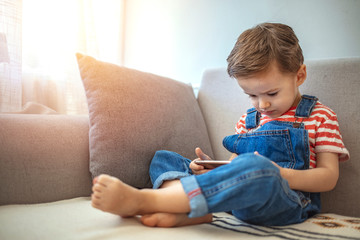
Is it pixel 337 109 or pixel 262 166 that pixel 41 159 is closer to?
pixel 262 166

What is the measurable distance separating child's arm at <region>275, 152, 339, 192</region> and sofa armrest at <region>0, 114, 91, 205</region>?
637 mm

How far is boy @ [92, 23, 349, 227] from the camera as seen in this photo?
2.22 feet

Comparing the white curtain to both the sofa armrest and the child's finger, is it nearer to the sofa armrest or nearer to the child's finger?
the sofa armrest

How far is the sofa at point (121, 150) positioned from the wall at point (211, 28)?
303 millimetres

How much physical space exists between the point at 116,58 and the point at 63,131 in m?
1.13

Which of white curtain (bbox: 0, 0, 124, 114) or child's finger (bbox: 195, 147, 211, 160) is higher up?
white curtain (bbox: 0, 0, 124, 114)

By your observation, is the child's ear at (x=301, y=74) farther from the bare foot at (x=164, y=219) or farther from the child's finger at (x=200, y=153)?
the bare foot at (x=164, y=219)

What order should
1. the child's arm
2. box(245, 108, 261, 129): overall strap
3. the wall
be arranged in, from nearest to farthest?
1. the child's arm
2. box(245, 108, 261, 129): overall strap
3. the wall

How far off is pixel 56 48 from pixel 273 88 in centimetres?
114

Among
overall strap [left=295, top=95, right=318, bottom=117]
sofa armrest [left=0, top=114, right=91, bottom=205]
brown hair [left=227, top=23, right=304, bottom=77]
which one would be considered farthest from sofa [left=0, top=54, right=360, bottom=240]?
brown hair [left=227, top=23, right=304, bottom=77]

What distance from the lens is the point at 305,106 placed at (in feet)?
3.34

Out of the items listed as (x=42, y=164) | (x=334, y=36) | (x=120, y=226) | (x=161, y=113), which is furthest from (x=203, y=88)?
(x=120, y=226)

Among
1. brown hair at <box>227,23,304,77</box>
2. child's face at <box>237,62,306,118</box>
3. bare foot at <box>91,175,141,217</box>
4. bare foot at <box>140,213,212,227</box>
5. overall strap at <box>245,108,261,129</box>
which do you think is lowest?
bare foot at <box>140,213,212,227</box>

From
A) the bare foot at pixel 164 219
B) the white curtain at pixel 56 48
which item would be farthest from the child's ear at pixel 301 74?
the white curtain at pixel 56 48
